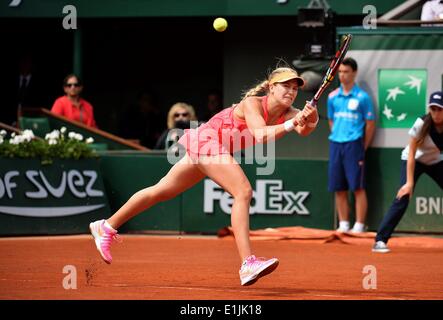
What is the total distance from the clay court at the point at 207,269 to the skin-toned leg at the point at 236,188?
16.4 inches

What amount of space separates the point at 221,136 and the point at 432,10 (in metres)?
6.48

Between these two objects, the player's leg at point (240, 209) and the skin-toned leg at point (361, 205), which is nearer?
the player's leg at point (240, 209)

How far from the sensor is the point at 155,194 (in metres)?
8.48

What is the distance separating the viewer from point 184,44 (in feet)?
64.5

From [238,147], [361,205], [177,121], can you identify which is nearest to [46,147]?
[177,121]

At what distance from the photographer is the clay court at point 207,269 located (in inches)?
310

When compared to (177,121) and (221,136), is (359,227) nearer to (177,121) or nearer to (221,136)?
(177,121)

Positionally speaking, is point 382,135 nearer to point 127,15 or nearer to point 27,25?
point 127,15

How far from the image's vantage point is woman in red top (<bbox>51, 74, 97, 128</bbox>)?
15039 millimetres
